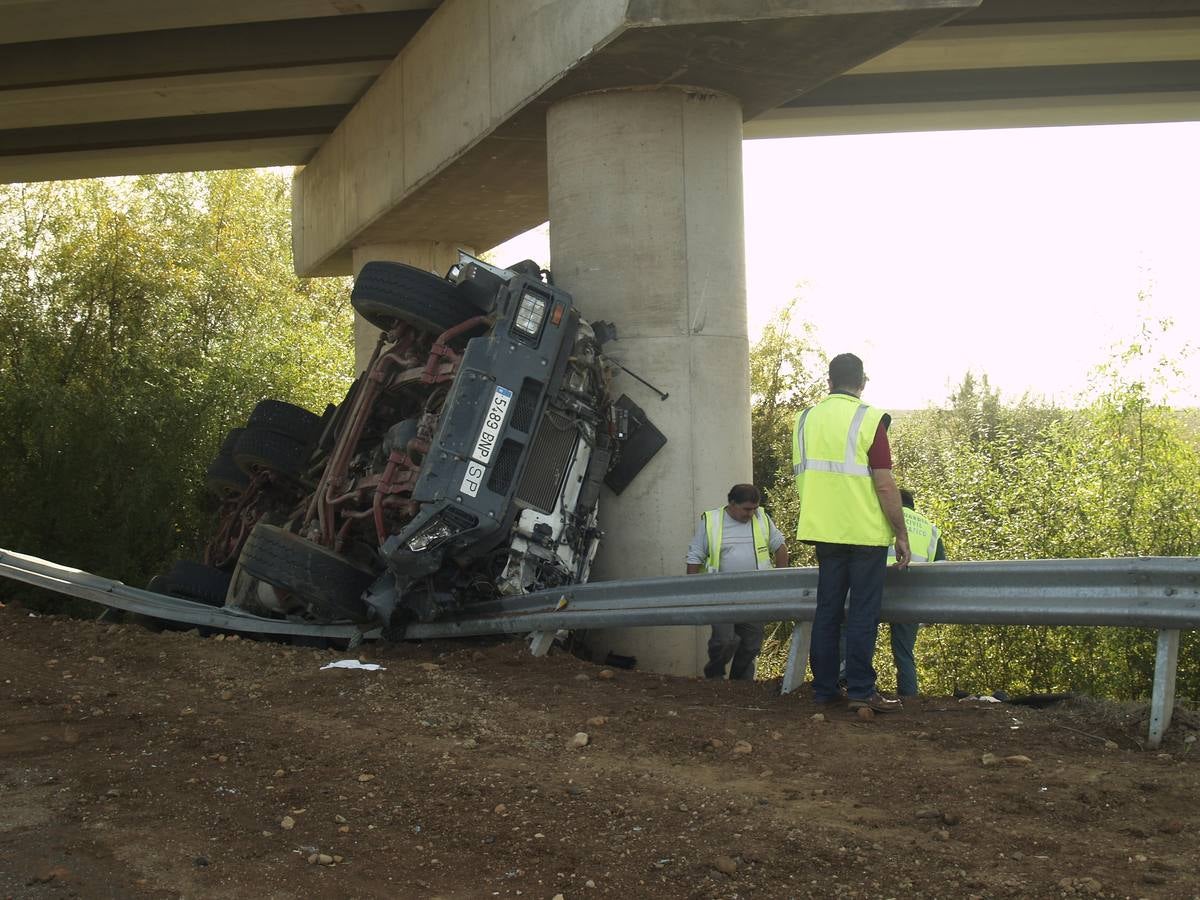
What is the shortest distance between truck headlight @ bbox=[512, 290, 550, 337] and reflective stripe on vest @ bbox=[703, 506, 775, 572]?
5.83ft

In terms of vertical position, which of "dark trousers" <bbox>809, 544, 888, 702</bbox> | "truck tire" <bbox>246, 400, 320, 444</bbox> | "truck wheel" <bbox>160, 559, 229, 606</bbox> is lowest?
"truck wheel" <bbox>160, 559, 229, 606</bbox>

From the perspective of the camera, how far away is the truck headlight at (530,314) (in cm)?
851

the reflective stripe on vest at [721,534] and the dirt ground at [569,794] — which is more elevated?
the reflective stripe on vest at [721,534]

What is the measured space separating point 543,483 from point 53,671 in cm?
332

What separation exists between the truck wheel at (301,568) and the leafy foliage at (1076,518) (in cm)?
910

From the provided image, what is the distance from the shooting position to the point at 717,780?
5.16m

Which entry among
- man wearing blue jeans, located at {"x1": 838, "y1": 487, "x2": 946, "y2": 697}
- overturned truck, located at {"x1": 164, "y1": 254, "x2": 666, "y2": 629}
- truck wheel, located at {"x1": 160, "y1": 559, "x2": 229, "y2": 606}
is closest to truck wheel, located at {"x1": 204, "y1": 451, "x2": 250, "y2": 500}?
truck wheel, located at {"x1": 160, "y1": 559, "x2": 229, "y2": 606}

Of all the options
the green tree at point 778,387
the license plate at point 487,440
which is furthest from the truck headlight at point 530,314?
the green tree at point 778,387

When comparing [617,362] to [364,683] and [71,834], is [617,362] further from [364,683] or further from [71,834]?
[71,834]

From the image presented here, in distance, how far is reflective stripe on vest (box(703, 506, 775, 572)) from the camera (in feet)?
28.6

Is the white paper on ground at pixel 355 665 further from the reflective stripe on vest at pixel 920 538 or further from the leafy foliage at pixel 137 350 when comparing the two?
the leafy foliage at pixel 137 350

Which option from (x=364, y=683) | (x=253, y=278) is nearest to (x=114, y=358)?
(x=253, y=278)

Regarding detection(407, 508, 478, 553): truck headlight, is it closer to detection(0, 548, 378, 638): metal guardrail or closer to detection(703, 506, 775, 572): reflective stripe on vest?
detection(0, 548, 378, 638): metal guardrail

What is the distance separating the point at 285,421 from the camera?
1116 cm
